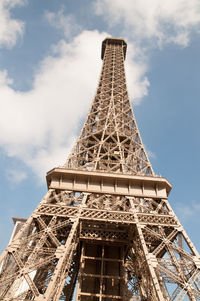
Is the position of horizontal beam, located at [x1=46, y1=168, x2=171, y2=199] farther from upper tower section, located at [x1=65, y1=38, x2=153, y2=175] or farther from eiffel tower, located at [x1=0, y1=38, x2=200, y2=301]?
upper tower section, located at [x1=65, y1=38, x2=153, y2=175]

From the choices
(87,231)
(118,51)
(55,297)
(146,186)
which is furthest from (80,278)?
(118,51)

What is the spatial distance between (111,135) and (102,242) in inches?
421

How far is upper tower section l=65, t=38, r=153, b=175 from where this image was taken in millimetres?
20344

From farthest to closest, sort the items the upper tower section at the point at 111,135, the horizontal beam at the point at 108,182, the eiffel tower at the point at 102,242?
1. the upper tower section at the point at 111,135
2. the horizontal beam at the point at 108,182
3. the eiffel tower at the point at 102,242

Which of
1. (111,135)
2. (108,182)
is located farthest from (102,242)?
(111,135)

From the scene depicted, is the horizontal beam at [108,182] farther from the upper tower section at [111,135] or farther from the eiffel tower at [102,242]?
the upper tower section at [111,135]

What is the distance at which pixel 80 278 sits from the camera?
15.3 m

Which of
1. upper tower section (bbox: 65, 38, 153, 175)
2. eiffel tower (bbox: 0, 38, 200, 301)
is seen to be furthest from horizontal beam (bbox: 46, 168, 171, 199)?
upper tower section (bbox: 65, 38, 153, 175)

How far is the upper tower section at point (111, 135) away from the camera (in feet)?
66.7

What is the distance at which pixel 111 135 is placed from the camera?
2364 cm

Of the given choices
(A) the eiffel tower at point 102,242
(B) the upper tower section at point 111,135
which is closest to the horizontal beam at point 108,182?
(A) the eiffel tower at point 102,242

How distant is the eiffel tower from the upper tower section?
0.44 metres

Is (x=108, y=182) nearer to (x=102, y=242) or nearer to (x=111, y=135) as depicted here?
(x=102, y=242)

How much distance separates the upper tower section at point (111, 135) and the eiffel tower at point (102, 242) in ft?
1.45
